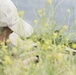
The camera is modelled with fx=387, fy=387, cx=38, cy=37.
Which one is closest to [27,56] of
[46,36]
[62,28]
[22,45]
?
[22,45]

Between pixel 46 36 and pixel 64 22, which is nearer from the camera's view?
pixel 46 36

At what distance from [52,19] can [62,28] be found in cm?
22

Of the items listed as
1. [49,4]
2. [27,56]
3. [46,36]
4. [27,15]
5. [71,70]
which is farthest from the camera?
[27,15]

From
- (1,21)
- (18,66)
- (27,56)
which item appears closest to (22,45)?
(27,56)

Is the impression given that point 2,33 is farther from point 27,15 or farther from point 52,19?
point 27,15

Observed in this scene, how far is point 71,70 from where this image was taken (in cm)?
216

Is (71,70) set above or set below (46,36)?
below

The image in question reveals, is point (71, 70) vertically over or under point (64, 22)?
under

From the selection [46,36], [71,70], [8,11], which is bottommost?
[71,70]

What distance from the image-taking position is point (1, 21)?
332 centimetres

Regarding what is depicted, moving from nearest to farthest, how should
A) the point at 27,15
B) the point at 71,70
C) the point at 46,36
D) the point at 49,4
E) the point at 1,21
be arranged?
the point at 71,70
the point at 46,36
the point at 49,4
the point at 1,21
the point at 27,15

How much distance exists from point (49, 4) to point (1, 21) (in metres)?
0.56

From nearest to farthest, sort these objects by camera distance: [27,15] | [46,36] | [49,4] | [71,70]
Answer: [71,70] → [46,36] → [49,4] → [27,15]

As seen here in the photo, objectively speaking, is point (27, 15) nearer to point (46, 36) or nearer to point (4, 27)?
point (4, 27)
